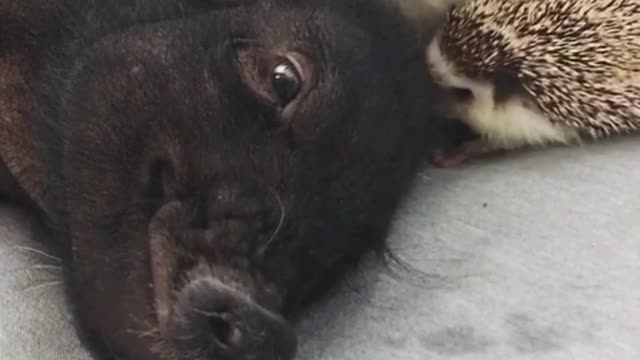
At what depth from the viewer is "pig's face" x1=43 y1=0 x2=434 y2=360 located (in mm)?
966

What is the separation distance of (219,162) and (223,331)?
13 centimetres

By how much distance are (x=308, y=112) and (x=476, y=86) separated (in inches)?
17.6

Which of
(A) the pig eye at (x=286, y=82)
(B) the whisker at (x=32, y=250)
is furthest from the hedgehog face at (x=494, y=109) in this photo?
(B) the whisker at (x=32, y=250)

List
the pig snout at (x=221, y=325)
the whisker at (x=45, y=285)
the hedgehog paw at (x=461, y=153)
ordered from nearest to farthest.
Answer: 1. the pig snout at (x=221, y=325)
2. the whisker at (x=45, y=285)
3. the hedgehog paw at (x=461, y=153)

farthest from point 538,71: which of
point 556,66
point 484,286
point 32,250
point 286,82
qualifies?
point 32,250

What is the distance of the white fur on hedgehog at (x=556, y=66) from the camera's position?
138 centimetres

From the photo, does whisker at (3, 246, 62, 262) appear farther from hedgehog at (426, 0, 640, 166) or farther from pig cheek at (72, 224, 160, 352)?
hedgehog at (426, 0, 640, 166)

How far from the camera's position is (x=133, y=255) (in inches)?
39.7

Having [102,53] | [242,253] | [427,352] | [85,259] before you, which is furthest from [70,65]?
[427,352]

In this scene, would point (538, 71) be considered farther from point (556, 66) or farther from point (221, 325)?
point (221, 325)

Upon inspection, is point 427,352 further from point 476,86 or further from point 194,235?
point 476,86

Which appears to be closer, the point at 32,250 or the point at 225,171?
the point at 225,171

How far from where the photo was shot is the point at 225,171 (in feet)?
3.22

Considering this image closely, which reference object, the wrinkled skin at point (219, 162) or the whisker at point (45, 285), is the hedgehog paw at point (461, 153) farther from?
the whisker at point (45, 285)
